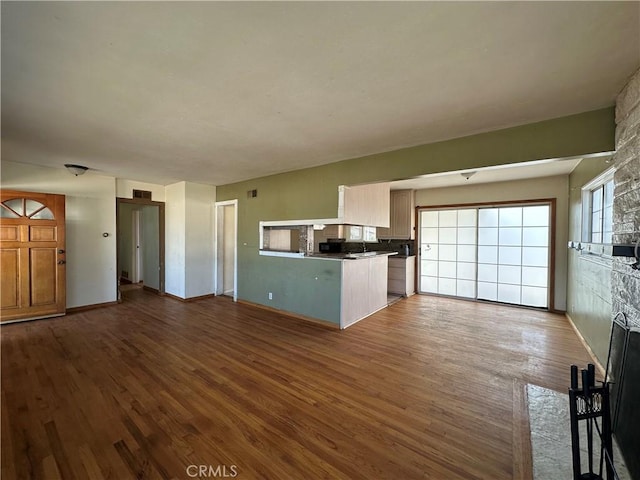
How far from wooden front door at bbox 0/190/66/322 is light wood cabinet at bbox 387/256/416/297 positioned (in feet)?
20.9

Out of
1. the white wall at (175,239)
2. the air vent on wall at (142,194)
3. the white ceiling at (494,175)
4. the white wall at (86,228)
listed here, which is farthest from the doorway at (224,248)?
the white ceiling at (494,175)

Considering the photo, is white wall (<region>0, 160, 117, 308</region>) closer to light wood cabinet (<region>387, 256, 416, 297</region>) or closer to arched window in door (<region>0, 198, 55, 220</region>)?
arched window in door (<region>0, 198, 55, 220</region>)

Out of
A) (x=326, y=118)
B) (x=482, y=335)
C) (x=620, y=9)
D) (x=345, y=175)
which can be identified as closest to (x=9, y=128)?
(x=326, y=118)

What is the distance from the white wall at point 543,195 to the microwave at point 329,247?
2865 mm

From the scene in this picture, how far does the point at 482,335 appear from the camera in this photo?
3.65 meters

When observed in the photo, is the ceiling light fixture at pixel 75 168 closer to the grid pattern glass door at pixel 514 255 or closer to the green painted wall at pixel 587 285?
the green painted wall at pixel 587 285

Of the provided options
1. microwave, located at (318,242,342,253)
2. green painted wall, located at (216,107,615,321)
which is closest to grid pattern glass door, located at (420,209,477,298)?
microwave, located at (318,242,342,253)

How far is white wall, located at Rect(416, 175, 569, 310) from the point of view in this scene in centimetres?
473

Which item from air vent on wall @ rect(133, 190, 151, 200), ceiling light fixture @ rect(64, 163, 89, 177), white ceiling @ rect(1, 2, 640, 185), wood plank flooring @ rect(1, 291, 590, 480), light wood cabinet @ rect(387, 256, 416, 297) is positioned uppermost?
white ceiling @ rect(1, 2, 640, 185)

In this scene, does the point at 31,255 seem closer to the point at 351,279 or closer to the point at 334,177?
the point at 334,177

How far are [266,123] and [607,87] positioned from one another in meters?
2.71

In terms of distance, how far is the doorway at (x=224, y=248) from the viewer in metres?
6.10

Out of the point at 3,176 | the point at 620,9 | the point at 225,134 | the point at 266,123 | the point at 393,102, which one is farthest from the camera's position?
the point at 3,176

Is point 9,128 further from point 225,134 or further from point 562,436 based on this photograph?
point 562,436
